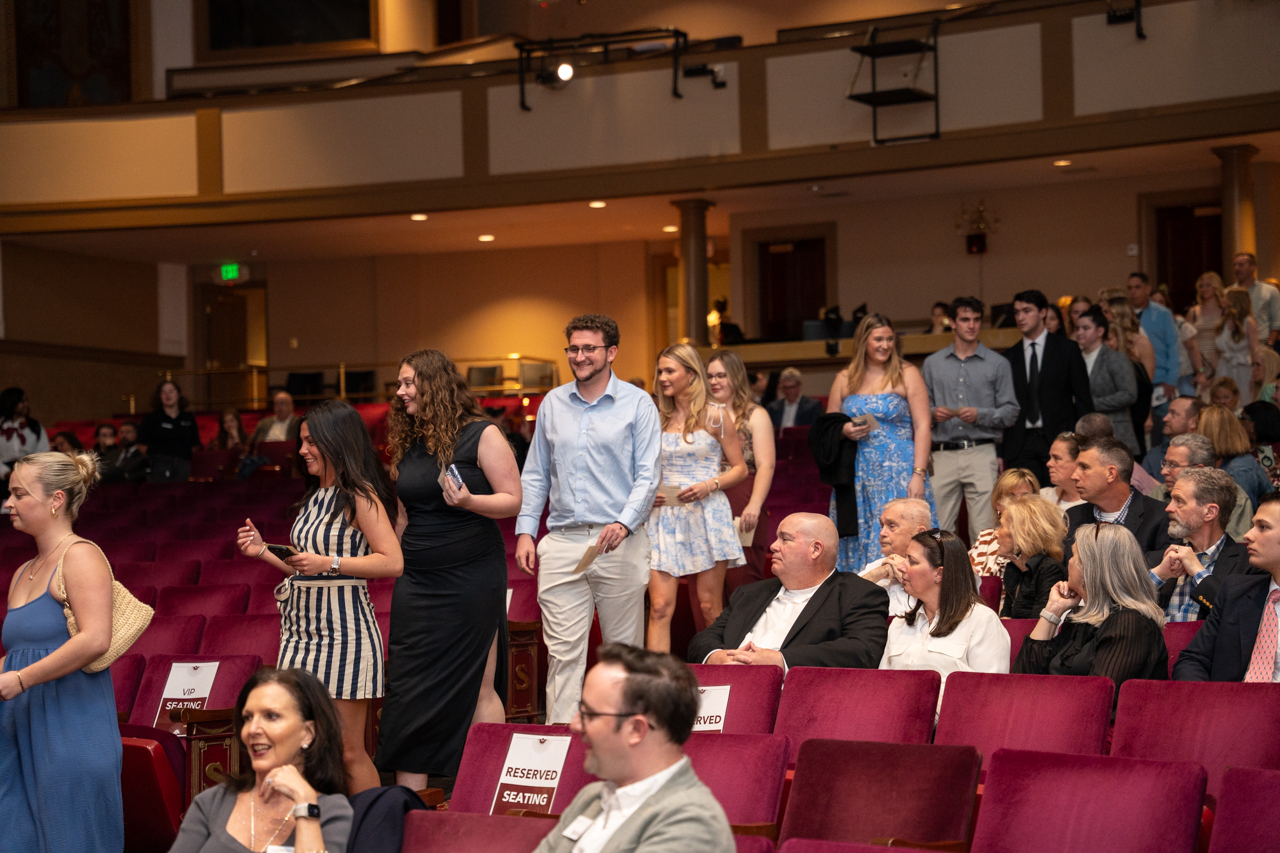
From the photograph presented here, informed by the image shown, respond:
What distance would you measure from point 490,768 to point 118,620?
913 millimetres

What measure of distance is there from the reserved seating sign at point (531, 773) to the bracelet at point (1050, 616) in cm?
136

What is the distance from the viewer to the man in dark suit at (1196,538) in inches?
145

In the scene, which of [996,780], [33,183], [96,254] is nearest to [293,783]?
[996,780]

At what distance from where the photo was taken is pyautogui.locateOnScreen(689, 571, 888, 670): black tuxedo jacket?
3.31 metres

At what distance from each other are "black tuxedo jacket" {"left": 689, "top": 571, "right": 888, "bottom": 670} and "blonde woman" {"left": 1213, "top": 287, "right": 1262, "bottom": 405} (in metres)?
5.12

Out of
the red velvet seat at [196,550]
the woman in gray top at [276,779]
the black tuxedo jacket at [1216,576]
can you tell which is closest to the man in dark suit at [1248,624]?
the black tuxedo jacket at [1216,576]

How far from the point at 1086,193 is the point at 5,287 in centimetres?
1041

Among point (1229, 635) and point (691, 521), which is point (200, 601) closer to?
point (691, 521)

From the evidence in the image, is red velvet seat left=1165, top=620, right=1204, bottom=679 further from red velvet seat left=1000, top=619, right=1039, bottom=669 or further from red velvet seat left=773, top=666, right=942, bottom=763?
red velvet seat left=773, top=666, right=942, bottom=763

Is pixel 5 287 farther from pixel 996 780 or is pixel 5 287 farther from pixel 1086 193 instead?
pixel 996 780

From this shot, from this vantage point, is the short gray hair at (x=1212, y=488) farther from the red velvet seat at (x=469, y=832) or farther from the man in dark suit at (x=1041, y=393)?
the red velvet seat at (x=469, y=832)

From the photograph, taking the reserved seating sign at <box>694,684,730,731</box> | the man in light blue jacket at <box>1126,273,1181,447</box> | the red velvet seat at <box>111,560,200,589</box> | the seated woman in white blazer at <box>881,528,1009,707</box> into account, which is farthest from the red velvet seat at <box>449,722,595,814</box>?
the man in light blue jacket at <box>1126,273,1181,447</box>

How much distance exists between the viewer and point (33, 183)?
1259 centimetres

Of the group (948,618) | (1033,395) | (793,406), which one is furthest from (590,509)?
(793,406)
